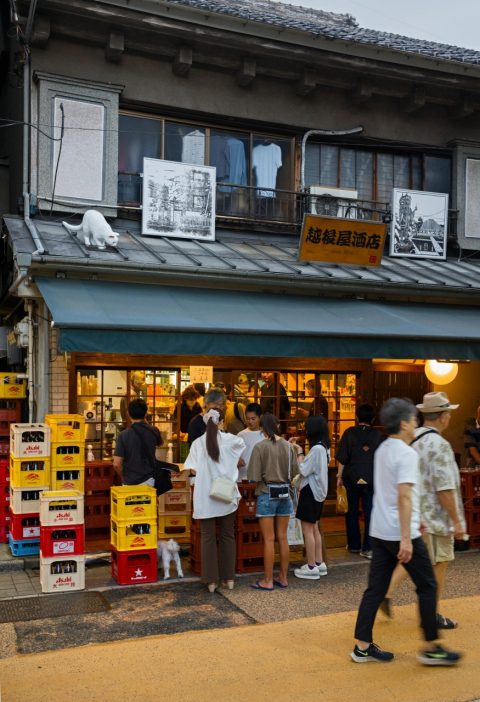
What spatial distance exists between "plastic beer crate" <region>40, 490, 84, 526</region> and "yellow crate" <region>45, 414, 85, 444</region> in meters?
0.90

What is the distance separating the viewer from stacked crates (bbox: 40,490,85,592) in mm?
7730

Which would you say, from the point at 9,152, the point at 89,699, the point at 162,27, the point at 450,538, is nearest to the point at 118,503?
the point at 89,699

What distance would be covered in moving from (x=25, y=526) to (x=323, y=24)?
1266 centimetres

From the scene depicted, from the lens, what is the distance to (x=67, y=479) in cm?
876

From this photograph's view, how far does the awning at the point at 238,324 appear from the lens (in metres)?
8.28

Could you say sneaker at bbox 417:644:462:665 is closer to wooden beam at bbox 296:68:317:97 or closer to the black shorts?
the black shorts

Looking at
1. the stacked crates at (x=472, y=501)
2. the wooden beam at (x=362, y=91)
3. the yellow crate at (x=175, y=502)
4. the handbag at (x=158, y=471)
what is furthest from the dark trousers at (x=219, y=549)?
the wooden beam at (x=362, y=91)

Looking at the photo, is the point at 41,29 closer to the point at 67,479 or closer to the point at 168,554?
the point at 67,479

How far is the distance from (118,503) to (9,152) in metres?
8.09

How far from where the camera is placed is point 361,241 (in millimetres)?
11602

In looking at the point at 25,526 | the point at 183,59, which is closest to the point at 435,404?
the point at 25,526

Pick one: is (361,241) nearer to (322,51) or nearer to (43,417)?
A: (322,51)

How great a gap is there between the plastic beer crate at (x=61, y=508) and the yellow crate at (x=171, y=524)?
1983 mm

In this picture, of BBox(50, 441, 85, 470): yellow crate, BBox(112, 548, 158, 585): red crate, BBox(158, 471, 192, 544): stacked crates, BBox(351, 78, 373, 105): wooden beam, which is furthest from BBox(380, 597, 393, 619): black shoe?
BBox(351, 78, 373, 105): wooden beam
